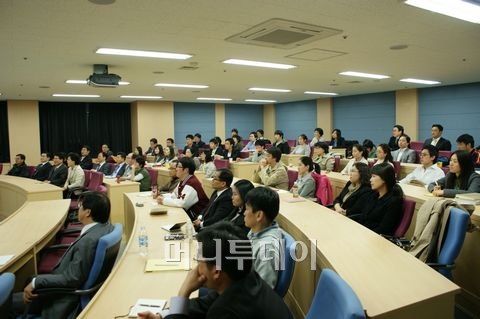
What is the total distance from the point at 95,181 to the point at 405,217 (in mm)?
5279

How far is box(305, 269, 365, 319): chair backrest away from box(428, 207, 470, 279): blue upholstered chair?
1.28 meters

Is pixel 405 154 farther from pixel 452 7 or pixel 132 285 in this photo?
pixel 132 285

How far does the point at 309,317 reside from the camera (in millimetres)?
1656

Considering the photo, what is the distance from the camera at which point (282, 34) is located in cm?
417

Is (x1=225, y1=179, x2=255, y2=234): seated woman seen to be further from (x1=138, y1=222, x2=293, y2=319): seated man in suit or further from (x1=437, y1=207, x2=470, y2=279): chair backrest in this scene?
(x1=437, y1=207, x2=470, y2=279): chair backrest

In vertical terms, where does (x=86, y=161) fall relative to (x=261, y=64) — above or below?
below

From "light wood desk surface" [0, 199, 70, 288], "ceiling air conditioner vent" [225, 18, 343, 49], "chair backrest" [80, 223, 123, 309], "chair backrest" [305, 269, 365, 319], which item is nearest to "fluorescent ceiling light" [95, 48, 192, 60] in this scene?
"ceiling air conditioner vent" [225, 18, 343, 49]

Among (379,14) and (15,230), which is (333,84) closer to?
(379,14)

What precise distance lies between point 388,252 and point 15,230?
3.34m

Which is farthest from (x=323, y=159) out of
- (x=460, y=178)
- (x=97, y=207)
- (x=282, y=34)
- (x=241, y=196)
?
(x=97, y=207)

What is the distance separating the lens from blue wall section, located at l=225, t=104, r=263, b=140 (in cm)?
1611

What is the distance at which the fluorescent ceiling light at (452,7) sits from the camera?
10.5 ft

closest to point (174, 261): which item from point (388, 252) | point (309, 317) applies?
point (309, 317)

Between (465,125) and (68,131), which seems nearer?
(465,125)
